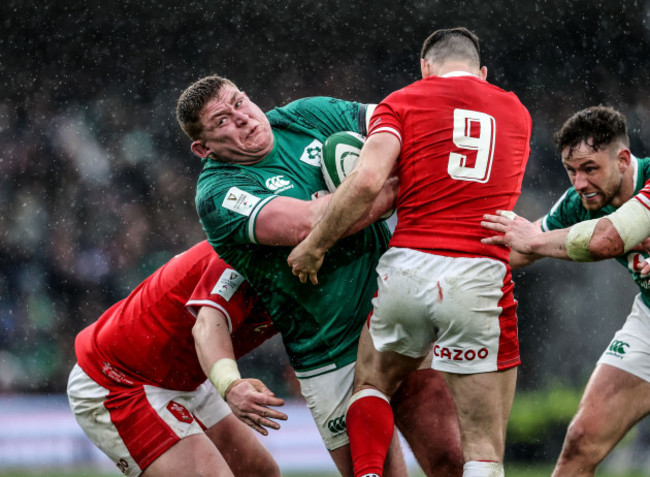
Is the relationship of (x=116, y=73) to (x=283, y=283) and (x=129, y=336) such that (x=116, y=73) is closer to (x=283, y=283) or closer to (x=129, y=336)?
(x=129, y=336)

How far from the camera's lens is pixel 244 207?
136 inches

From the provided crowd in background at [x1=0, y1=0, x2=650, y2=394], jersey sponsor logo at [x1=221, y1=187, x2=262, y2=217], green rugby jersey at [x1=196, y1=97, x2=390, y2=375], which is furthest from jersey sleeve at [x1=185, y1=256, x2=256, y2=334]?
crowd in background at [x1=0, y1=0, x2=650, y2=394]

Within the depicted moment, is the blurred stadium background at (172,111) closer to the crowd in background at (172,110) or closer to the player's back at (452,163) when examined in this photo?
the crowd in background at (172,110)

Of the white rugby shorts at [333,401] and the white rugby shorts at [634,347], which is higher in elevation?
the white rugby shorts at [333,401]

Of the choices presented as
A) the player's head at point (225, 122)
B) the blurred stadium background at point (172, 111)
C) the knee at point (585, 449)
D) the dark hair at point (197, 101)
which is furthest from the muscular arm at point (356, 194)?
the blurred stadium background at point (172, 111)

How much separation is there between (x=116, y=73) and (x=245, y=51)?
146cm

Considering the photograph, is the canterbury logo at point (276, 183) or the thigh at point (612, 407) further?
the thigh at point (612, 407)

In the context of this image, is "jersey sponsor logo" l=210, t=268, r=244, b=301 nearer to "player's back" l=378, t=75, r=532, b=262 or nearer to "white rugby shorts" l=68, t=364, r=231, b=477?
"white rugby shorts" l=68, t=364, r=231, b=477

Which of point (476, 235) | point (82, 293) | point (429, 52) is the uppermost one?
point (429, 52)

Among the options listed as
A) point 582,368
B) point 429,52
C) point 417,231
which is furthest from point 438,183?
point 582,368

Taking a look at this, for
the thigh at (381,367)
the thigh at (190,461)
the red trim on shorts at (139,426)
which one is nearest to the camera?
the thigh at (381,367)

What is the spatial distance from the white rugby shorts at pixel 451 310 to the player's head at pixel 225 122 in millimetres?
830

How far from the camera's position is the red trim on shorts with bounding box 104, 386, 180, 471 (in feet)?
13.2

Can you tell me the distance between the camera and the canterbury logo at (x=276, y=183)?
3607mm
